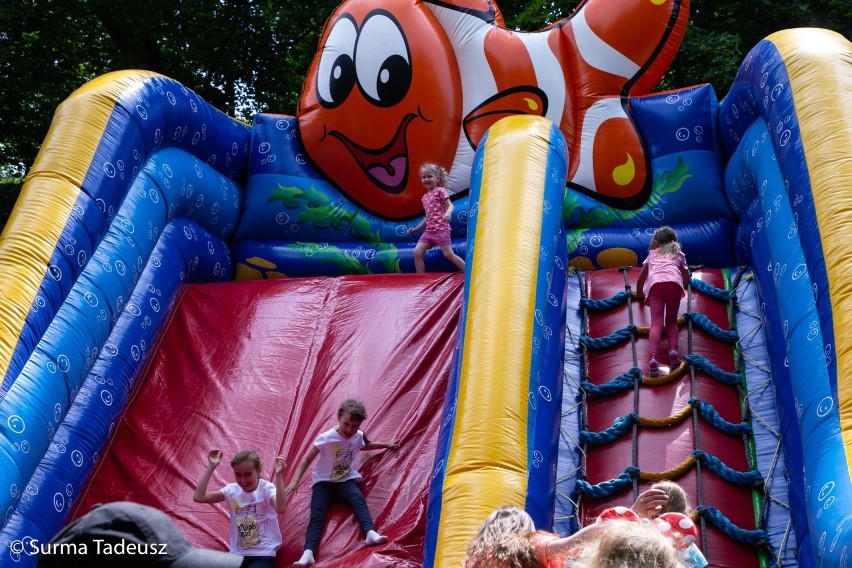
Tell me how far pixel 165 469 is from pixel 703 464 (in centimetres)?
234

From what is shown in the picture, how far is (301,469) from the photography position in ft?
14.3

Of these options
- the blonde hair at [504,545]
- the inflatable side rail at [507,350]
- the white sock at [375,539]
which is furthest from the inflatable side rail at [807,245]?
the white sock at [375,539]

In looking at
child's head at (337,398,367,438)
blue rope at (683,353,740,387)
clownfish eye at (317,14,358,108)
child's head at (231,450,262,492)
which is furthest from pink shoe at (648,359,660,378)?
clownfish eye at (317,14,358,108)

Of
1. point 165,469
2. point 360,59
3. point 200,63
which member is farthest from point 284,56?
point 165,469

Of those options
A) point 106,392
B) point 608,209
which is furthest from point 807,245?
point 106,392

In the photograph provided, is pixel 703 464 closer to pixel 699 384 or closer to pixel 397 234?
pixel 699 384

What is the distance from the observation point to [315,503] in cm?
430

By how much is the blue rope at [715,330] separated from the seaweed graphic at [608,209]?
3.96 feet

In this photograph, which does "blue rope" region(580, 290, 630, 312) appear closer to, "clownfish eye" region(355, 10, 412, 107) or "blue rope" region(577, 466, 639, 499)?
"blue rope" region(577, 466, 639, 499)

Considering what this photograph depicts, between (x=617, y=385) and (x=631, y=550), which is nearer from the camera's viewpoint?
(x=631, y=550)

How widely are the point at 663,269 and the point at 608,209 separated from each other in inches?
52.2

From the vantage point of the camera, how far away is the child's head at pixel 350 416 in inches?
173

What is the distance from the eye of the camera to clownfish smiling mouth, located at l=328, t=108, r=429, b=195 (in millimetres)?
6520

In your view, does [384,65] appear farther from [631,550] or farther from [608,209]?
[631,550]
